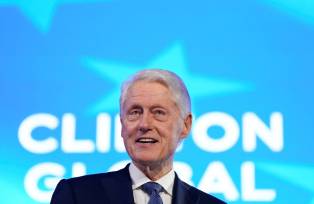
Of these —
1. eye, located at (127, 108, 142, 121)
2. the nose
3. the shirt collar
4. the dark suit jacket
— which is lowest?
the dark suit jacket

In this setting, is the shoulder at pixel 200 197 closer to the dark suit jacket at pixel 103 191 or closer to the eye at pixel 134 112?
the dark suit jacket at pixel 103 191

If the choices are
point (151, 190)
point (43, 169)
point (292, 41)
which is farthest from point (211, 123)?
point (151, 190)

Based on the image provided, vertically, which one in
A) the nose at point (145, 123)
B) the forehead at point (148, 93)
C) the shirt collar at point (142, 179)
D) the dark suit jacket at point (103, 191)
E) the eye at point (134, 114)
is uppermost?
the forehead at point (148, 93)

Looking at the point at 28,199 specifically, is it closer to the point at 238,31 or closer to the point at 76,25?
the point at 76,25

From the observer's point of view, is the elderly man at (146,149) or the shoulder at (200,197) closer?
the elderly man at (146,149)

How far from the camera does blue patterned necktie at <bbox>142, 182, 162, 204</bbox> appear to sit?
1.60 metres

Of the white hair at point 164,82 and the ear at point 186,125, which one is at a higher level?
the white hair at point 164,82

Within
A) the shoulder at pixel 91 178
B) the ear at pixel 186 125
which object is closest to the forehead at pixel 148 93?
the ear at pixel 186 125

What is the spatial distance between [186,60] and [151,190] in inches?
44.9

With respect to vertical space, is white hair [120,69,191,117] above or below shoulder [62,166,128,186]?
above

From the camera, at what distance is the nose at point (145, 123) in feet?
5.24

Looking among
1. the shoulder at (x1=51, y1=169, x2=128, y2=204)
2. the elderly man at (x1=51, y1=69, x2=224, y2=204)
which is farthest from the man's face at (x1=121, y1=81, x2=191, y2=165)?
the shoulder at (x1=51, y1=169, x2=128, y2=204)

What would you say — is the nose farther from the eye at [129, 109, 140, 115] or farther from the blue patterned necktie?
the blue patterned necktie

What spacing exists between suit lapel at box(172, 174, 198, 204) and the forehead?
246mm
